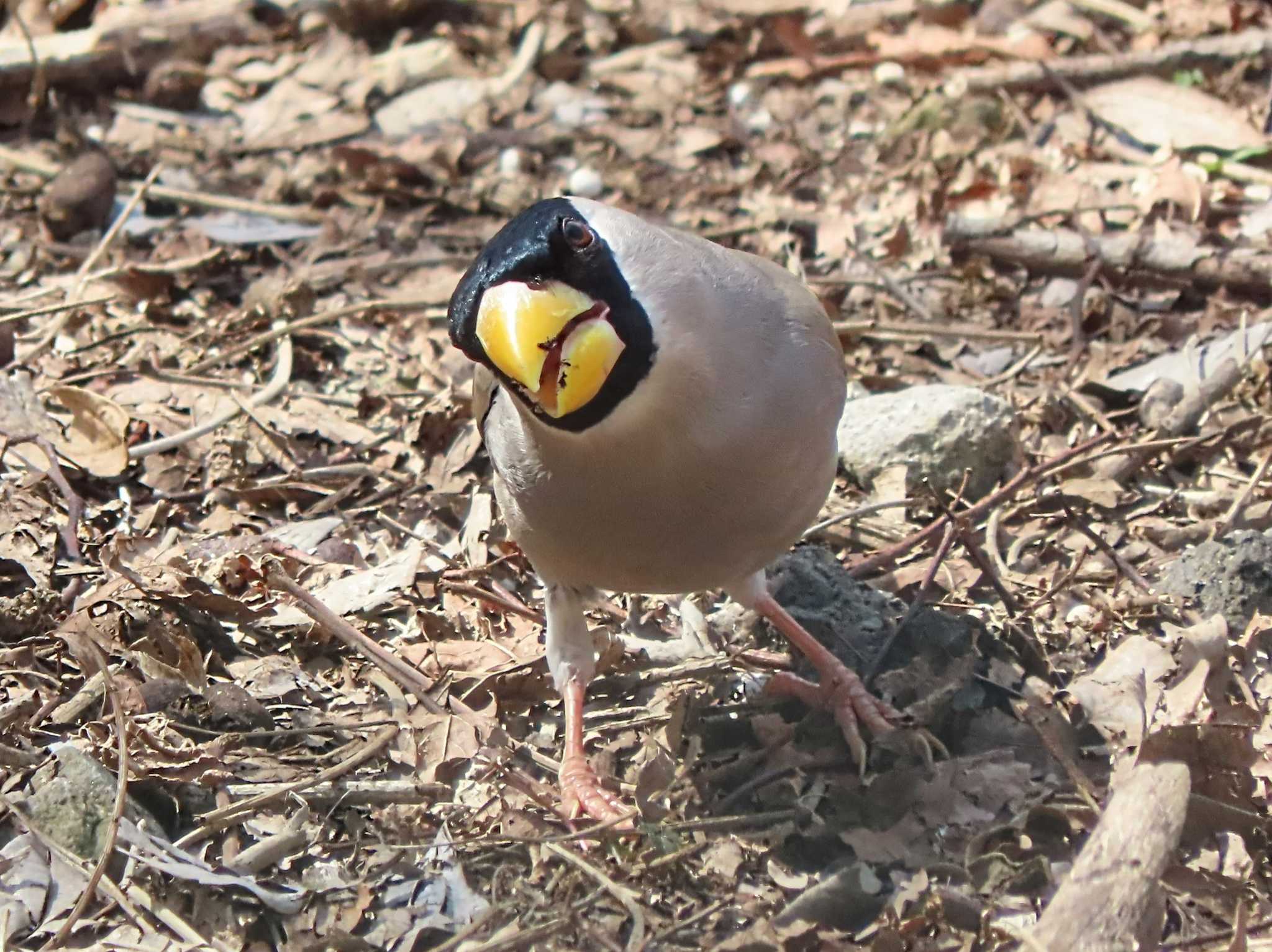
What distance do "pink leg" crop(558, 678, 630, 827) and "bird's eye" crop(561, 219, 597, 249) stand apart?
148 cm

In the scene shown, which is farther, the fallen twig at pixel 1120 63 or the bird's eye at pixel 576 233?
the fallen twig at pixel 1120 63

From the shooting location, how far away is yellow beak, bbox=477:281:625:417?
9.43 feet

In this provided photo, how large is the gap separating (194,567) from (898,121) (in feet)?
13.4

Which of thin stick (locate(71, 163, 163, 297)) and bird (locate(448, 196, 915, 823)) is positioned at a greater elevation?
bird (locate(448, 196, 915, 823))

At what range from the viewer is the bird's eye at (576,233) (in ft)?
9.64

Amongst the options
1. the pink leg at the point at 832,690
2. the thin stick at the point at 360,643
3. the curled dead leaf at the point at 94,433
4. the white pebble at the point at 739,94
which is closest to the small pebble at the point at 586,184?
the white pebble at the point at 739,94

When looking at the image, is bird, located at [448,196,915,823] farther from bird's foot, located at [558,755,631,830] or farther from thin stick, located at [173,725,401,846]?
thin stick, located at [173,725,401,846]

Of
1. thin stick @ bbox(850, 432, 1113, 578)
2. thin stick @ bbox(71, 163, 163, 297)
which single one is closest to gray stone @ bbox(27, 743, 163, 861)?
thin stick @ bbox(850, 432, 1113, 578)

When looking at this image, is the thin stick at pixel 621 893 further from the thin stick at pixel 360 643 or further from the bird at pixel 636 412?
the thin stick at pixel 360 643

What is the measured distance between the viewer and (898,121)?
22.5 ft

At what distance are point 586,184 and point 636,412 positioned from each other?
3738mm

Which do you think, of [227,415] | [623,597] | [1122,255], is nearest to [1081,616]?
[623,597]

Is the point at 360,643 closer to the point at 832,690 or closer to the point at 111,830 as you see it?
the point at 111,830

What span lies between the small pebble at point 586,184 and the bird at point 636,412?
2773 millimetres
